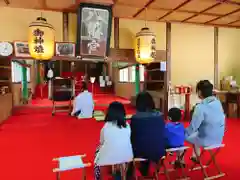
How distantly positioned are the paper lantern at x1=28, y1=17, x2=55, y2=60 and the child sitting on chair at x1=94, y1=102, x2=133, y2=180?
139 inches

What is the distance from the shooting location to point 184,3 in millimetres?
5160

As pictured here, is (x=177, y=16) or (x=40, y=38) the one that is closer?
(x=40, y=38)

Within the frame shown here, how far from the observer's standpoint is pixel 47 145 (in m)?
3.98

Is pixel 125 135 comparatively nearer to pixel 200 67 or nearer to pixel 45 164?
pixel 45 164

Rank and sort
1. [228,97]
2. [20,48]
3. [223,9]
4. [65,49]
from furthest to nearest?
[228,97]
[65,49]
[20,48]
[223,9]

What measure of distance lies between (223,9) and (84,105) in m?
4.51

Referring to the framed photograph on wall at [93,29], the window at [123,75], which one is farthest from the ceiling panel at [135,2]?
the window at [123,75]

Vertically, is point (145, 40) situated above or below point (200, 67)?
above

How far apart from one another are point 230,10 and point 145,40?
2330 mm

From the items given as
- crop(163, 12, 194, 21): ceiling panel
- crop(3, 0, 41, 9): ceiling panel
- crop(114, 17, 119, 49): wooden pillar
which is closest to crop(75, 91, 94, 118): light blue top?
crop(114, 17, 119, 49): wooden pillar

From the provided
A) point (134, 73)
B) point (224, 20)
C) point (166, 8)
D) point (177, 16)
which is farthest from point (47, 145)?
point (224, 20)

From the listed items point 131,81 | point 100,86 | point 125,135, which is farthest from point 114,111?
point 100,86

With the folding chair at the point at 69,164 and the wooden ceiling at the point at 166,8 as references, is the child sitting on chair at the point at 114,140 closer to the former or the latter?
the folding chair at the point at 69,164

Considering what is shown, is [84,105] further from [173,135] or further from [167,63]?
[173,135]
